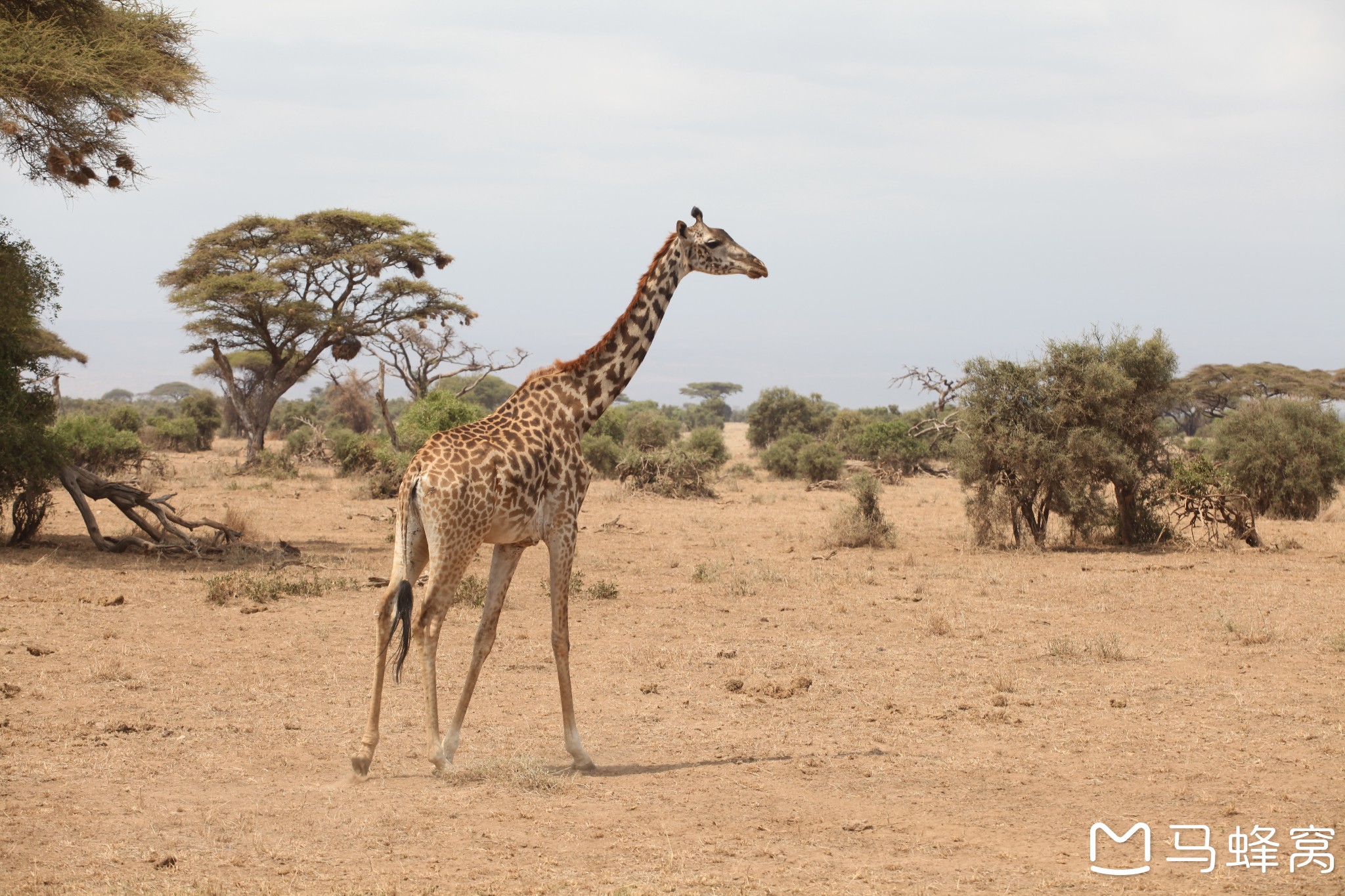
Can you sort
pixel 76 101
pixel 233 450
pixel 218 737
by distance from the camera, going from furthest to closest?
pixel 233 450 → pixel 76 101 → pixel 218 737

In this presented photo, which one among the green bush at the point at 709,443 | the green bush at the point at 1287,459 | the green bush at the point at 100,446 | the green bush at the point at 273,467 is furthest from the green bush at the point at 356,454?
the green bush at the point at 1287,459

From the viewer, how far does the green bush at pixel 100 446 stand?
25.0 meters

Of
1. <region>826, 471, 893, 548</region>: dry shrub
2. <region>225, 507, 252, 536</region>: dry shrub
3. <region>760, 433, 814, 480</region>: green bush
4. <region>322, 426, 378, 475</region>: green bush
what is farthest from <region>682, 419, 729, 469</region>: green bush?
<region>225, 507, 252, 536</region>: dry shrub

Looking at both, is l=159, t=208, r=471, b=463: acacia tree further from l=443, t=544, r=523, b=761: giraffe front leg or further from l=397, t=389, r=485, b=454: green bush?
l=443, t=544, r=523, b=761: giraffe front leg

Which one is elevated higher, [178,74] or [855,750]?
[178,74]

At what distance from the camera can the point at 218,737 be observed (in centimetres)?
736

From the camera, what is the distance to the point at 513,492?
6883mm

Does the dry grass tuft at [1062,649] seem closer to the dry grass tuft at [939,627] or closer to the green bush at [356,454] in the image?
the dry grass tuft at [939,627]

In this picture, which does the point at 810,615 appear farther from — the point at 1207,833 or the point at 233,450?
the point at 233,450

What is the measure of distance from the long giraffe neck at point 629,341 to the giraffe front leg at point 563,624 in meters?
0.93

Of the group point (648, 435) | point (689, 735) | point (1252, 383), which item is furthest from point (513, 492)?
point (1252, 383)

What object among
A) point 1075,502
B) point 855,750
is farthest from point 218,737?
point 1075,502

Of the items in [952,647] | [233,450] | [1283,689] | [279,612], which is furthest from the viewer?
[233,450]

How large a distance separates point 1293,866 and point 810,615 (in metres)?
7.28
